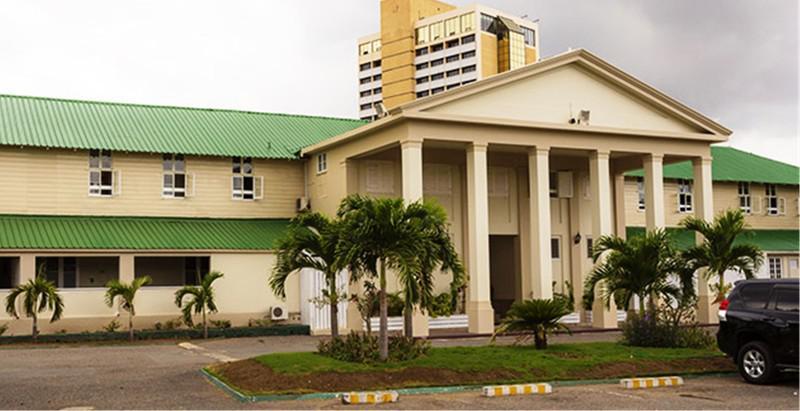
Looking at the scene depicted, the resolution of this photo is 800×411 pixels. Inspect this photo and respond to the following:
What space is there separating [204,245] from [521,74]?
37.9 ft

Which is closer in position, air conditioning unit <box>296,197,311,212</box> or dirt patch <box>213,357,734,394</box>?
dirt patch <box>213,357,734,394</box>

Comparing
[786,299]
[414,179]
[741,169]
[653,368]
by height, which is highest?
[741,169]

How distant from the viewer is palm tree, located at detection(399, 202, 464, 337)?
16594 millimetres

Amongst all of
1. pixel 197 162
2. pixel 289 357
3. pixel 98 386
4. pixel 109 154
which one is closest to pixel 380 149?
pixel 197 162

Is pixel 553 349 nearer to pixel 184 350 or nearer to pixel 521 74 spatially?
pixel 184 350

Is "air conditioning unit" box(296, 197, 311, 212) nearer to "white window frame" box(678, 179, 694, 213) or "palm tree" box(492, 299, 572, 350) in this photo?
"palm tree" box(492, 299, 572, 350)

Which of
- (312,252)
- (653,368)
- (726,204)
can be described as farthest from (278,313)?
Result: (726,204)

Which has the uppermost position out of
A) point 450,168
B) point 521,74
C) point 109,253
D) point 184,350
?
point 521,74

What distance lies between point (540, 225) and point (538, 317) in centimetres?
983

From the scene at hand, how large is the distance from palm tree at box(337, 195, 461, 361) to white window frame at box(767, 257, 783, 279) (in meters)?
27.1

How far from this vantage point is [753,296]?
1633cm

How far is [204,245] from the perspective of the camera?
96.6ft

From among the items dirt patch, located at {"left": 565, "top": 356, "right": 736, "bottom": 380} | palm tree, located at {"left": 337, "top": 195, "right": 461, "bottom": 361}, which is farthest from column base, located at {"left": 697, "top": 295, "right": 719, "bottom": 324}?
palm tree, located at {"left": 337, "top": 195, "right": 461, "bottom": 361}

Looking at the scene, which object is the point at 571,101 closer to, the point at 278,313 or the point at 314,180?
the point at 314,180
